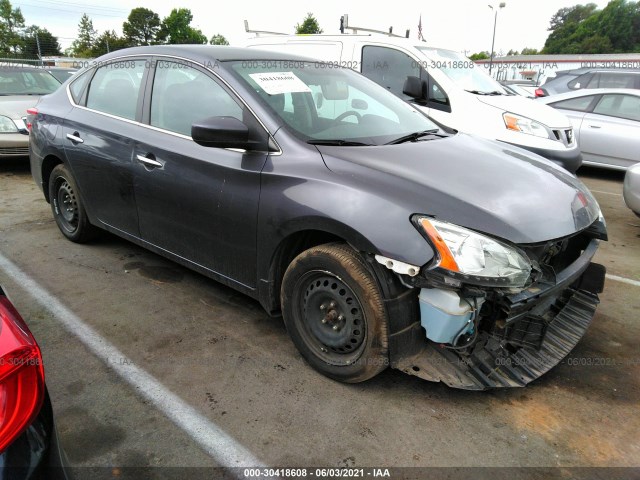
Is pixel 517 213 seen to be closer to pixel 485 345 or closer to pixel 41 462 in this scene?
pixel 485 345

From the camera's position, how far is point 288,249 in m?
Answer: 2.73

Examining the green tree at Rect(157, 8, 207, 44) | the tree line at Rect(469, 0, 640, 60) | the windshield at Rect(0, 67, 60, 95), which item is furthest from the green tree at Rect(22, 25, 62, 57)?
the tree line at Rect(469, 0, 640, 60)

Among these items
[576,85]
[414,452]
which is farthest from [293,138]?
[576,85]

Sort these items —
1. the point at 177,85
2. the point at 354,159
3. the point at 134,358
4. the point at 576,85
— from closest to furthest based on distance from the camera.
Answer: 1. the point at 354,159
2. the point at 134,358
3. the point at 177,85
4. the point at 576,85

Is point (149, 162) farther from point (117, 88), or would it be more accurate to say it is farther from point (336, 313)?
point (336, 313)

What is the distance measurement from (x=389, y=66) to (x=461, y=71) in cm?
104

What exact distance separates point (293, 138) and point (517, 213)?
4.07 feet

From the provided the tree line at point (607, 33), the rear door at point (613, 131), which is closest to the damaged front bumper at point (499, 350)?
the rear door at point (613, 131)

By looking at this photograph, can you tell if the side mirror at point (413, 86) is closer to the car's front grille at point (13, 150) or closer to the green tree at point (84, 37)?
the car's front grille at point (13, 150)

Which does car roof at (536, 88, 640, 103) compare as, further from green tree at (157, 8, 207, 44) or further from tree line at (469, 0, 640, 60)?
tree line at (469, 0, 640, 60)

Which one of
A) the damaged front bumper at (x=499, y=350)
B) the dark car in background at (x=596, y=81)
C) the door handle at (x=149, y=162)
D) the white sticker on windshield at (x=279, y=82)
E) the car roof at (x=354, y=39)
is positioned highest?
A: the car roof at (x=354, y=39)

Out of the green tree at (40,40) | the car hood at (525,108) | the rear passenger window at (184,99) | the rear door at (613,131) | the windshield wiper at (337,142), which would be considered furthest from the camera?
the green tree at (40,40)

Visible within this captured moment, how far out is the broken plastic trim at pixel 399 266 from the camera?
2.19 meters

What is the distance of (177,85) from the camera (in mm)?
3262
